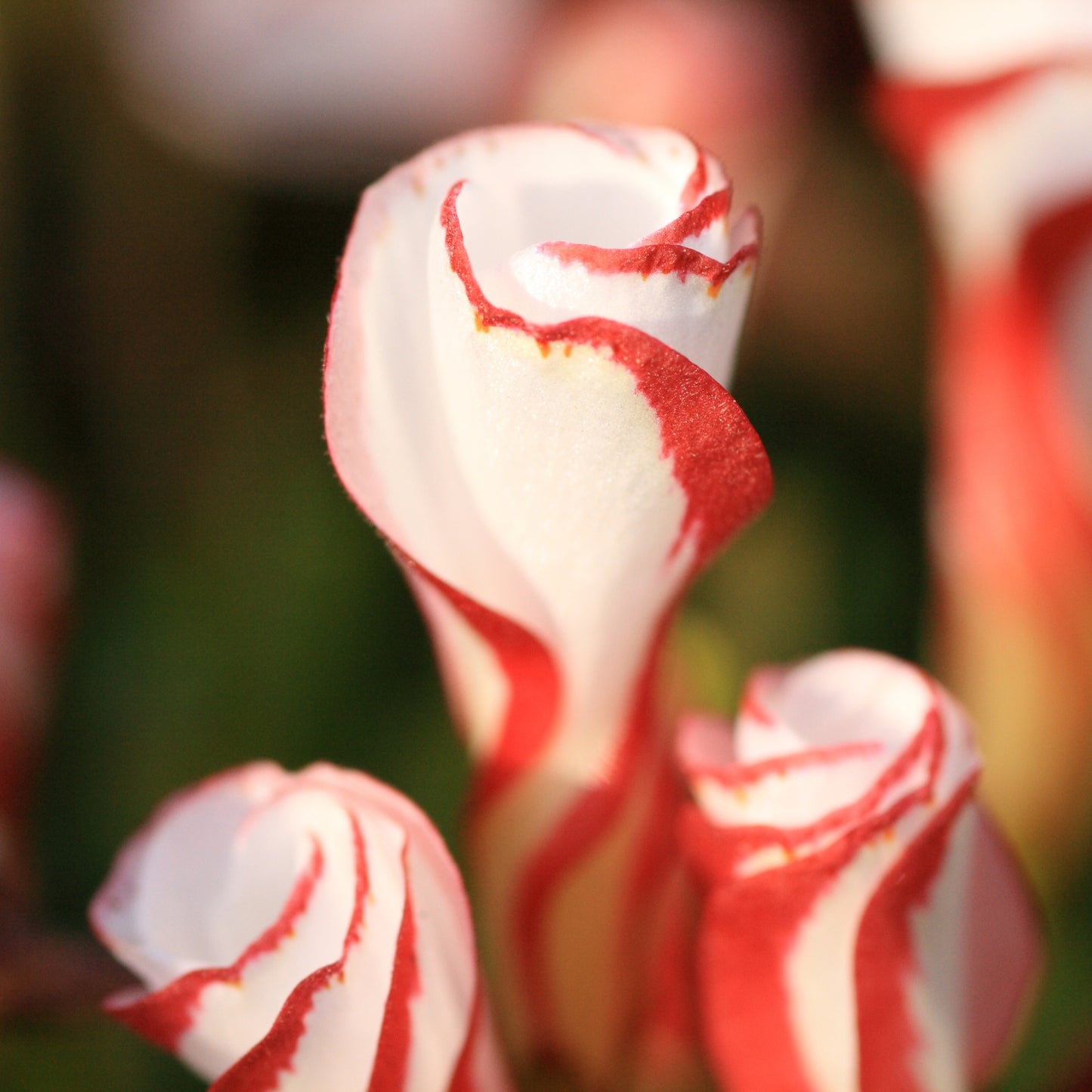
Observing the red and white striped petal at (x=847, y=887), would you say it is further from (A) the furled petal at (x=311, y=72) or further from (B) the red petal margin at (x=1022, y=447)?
(A) the furled petal at (x=311, y=72)

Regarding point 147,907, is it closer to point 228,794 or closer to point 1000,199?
point 228,794

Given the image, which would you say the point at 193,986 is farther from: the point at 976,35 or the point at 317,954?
the point at 976,35

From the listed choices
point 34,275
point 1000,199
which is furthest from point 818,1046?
point 34,275

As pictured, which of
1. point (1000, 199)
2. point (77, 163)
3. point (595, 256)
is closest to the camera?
point (595, 256)

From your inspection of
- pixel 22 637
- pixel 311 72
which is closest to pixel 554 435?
pixel 22 637

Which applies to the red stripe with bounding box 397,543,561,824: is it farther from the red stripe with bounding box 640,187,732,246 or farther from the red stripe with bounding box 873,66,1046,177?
the red stripe with bounding box 873,66,1046,177

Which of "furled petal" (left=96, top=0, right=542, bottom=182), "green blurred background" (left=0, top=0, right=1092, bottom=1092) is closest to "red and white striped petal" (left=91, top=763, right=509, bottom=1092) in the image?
"green blurred background" (left=0, top=0, right=1092, bottom=1092)

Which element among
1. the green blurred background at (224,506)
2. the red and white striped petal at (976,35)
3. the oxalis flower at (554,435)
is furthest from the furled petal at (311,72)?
the oxalis flower at (554,435)
